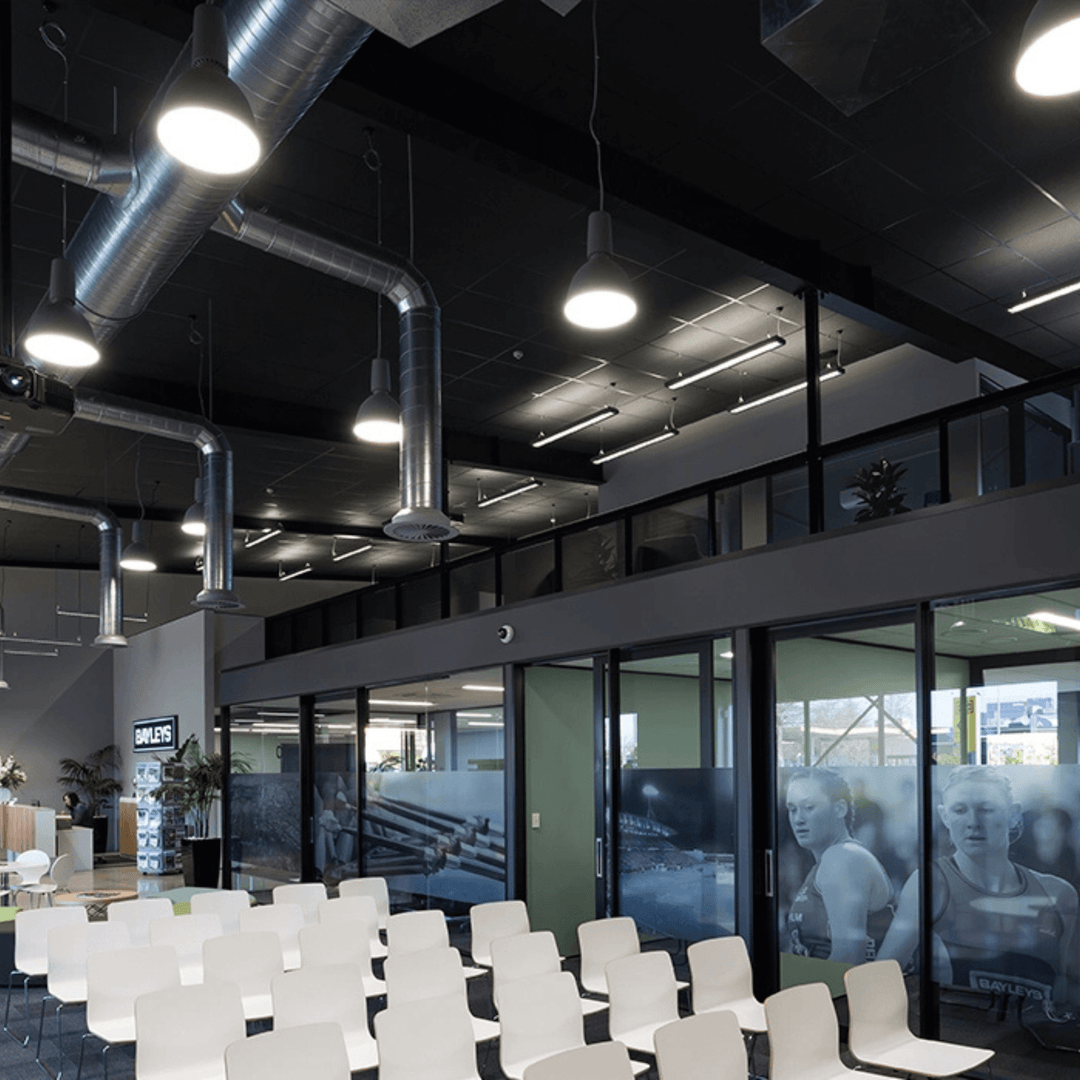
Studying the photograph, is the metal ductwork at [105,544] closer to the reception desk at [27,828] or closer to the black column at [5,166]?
the reception desk at [27,828]

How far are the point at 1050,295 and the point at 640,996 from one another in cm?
570

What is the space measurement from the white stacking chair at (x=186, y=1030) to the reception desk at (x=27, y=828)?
12175 millimetres

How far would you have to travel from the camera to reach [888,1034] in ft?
16.4

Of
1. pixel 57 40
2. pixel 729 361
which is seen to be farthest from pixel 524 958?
pixel 729 361

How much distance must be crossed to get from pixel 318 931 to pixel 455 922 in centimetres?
357

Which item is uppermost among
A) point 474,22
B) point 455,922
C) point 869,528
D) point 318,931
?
point 474,22

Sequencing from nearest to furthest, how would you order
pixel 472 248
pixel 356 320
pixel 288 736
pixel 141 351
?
pixel 472 248 → pixel 356 320 → pixel 141 351 → pixel 288 736

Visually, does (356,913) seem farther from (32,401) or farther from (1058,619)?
(1058,619)

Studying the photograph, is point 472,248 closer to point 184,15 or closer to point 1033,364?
point 184,15

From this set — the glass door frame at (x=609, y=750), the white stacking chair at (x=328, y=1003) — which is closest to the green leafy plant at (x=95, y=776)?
the glass door frame at (x=609, y=750)

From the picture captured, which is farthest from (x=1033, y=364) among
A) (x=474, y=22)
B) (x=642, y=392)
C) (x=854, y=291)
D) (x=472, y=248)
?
(x=474, y=22)

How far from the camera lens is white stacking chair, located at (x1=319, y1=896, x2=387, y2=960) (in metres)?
7.19

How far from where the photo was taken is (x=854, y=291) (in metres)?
7.93

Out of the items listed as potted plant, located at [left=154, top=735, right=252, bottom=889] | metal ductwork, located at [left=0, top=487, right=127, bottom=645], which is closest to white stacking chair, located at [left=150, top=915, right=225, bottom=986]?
metal ductwork, located at [left=0, top=487, right=127, bottom=645]
